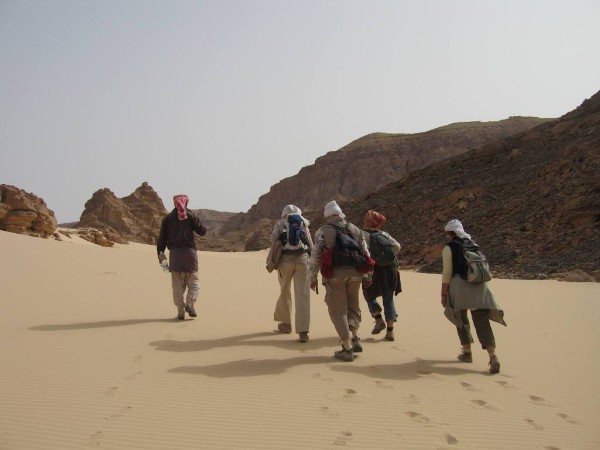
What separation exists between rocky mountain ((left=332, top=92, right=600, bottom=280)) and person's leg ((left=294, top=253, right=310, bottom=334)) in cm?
1217

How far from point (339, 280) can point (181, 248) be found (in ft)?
10.2

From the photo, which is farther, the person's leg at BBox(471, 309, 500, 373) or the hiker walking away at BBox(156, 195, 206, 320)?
the hiker walking away at BBox(156, 195, 206, 320)

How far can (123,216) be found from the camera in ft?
159

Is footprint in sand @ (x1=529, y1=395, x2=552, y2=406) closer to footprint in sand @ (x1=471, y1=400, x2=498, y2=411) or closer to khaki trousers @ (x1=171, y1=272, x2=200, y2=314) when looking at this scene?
footprint in sand @ (x1=471, y1=400, x2=498, y2=411)

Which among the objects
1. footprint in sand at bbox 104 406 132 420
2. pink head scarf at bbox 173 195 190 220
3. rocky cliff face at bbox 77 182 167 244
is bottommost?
footprint in sand at bbox 104 406 132 420

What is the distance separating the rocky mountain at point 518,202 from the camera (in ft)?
67.7

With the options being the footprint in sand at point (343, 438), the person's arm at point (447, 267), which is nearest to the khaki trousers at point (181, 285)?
the person's arm at point (447, 267)

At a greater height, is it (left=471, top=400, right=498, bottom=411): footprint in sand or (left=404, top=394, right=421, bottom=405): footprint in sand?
(left=404, top=394, right=421, bottom=405): footprint in sand

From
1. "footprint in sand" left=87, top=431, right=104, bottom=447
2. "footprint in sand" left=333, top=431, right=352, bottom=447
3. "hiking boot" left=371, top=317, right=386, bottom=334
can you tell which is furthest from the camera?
"hiking boot" left=371, top=317, right=386, bottom=334

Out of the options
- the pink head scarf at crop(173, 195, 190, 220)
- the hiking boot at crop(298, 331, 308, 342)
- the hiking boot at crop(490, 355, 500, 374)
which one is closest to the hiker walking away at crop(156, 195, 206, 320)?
the pink head scarf at crop(173, 195, 190, 220)

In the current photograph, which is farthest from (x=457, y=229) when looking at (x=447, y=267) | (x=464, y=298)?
(x=464, y=298)

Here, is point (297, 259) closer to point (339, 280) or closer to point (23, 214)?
point (339, 280)

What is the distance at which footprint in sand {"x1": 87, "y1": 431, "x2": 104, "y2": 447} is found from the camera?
3366mm

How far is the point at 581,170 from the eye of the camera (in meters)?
26.3
